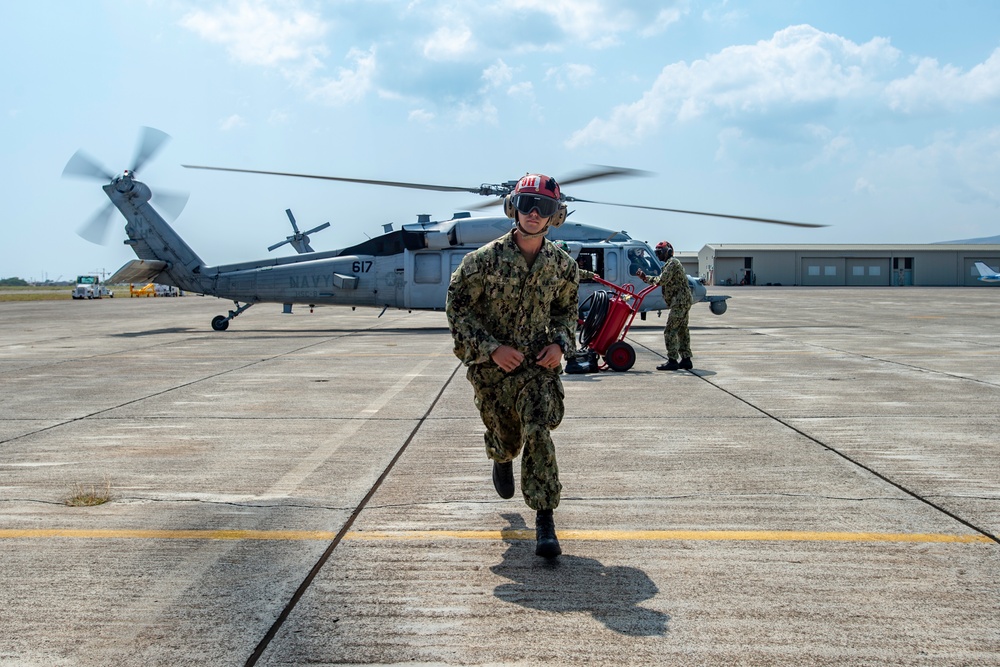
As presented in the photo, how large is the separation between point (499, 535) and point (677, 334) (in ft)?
26.2

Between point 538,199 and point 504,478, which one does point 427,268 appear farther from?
point 538,199

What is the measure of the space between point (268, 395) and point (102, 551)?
18.6 ft

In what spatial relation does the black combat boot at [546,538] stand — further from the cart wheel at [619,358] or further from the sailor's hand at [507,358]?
the cart wheel at [619,358]

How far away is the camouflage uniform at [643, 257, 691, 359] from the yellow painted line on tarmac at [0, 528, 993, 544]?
7571 mm

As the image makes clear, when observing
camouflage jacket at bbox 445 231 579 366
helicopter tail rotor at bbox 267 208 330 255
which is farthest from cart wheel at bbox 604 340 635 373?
helicopter tail rotor at bbox 267 208 330 255

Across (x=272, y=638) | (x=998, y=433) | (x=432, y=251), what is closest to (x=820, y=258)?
(x=432, y=251)

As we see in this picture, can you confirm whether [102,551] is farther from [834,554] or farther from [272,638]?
[834,554]

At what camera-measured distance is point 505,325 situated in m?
4.43

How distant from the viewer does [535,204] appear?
170 inches

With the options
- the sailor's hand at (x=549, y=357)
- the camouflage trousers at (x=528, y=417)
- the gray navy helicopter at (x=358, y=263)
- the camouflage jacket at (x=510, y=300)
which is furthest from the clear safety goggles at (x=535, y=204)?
the gray navy helicopter at (x=358, y=263)

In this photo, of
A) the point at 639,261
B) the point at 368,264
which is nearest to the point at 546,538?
the point at 639,261

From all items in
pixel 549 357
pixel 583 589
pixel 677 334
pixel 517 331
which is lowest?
pixel 583 589

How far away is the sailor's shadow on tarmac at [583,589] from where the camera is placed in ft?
11.1

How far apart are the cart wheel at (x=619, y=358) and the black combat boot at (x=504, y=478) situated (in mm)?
7280
